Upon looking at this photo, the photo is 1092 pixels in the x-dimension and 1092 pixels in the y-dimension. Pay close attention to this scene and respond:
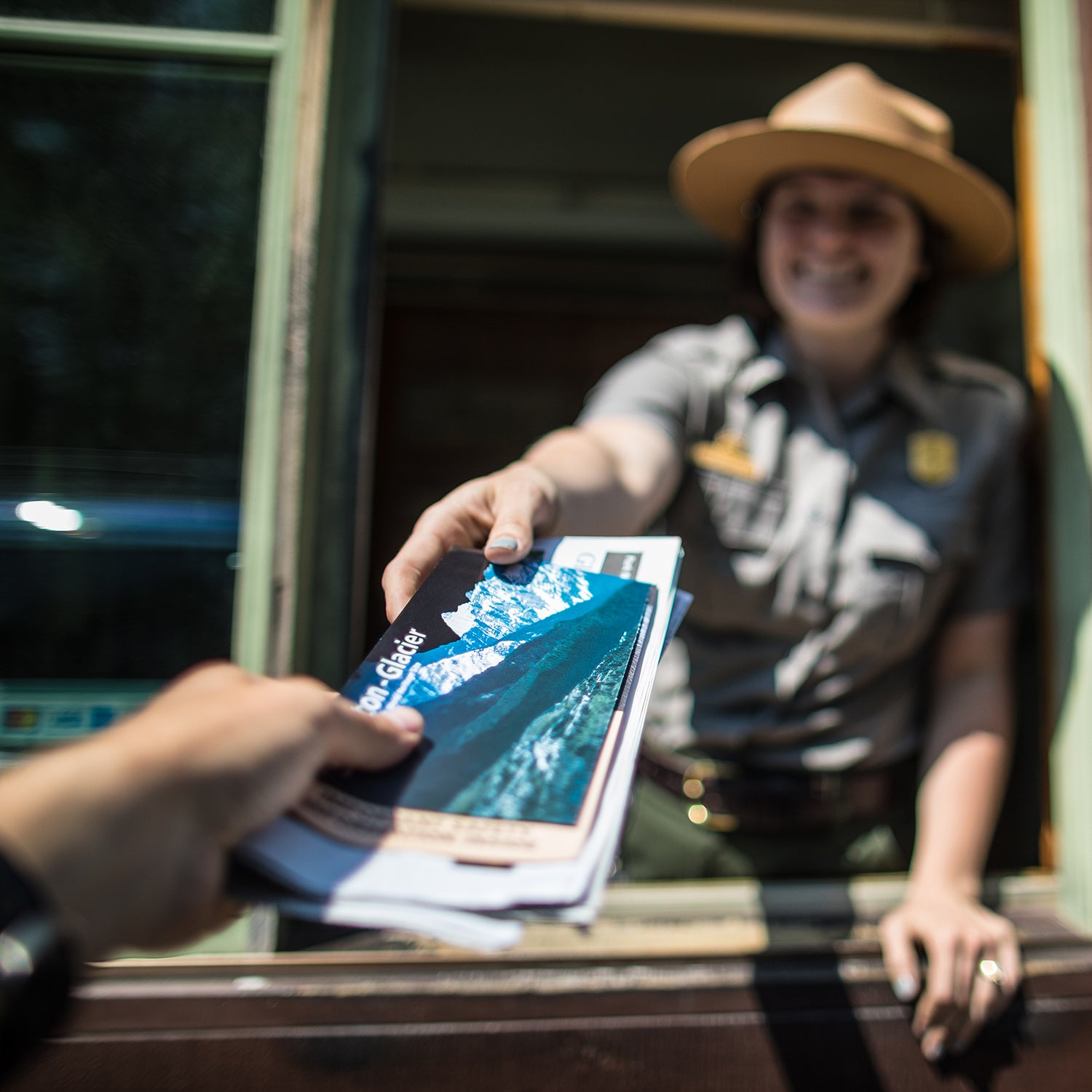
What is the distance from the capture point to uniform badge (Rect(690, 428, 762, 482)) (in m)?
1.49

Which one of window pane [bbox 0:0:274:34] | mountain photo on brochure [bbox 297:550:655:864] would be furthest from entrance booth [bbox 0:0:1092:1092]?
mountain photo on brochure [bbox 297:550:655:864]

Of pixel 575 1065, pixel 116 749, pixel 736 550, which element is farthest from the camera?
pixel 736 550

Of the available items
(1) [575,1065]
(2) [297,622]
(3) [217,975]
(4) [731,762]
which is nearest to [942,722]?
(4) [731,762]

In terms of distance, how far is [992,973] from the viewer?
1.24m

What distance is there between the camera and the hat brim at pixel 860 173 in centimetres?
156

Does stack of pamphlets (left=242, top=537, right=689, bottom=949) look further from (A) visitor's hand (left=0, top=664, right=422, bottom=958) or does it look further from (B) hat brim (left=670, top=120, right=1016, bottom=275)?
(B) hat brim (left=670, top=120, right=1016, bottom=275)

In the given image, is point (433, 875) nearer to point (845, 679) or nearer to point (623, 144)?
point (845, 679)

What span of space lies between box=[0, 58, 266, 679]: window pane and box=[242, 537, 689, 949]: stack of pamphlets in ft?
2.50

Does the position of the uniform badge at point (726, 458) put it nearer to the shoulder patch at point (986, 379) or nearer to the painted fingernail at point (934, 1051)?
the shoulder patch at point (986, 379)

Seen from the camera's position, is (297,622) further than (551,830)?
Yes

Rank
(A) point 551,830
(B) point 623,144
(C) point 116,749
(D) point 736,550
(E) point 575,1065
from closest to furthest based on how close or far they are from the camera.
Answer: (C) point 116,749
(A) point 551,830
(E) point 575,1065
(D) point 736,550
(B) point 623,144

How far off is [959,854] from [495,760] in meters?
1.12

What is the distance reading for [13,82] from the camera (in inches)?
54.5

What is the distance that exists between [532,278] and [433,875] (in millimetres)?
3448
